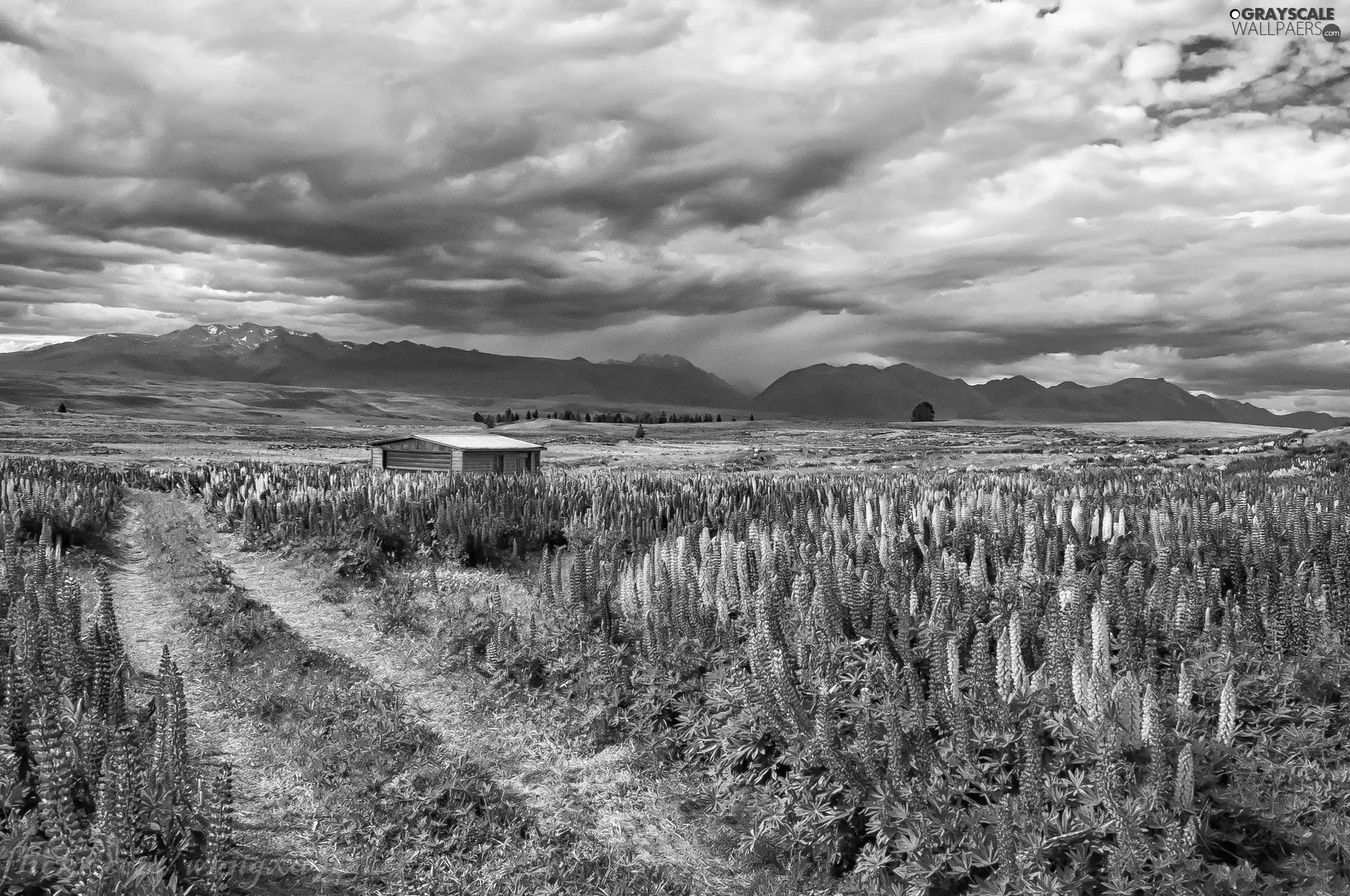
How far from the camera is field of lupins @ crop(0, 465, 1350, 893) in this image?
13.6 ft

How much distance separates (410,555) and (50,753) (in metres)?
9.49

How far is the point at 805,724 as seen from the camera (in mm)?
5199

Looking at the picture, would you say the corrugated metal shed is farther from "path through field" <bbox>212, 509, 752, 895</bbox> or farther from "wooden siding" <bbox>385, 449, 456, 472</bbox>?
"path through field" <bbox>212, 509, 752, 895</bbox>

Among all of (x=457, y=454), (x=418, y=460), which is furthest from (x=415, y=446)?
(x=457, y=454)

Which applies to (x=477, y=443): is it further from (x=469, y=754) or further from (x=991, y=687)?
(x=991, y=687)

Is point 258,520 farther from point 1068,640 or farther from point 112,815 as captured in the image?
point 1068,640

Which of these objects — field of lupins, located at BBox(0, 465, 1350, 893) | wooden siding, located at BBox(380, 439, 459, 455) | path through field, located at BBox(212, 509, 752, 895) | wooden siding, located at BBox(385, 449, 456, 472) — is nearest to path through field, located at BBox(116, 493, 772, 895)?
path through field, located at BBox(212, 509, 752, 895)

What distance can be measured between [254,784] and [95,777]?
1436mm

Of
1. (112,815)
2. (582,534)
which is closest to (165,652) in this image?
(112,815)

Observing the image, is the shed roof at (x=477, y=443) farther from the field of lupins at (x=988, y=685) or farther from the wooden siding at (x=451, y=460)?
the field of lupins at (x=988, y=685)

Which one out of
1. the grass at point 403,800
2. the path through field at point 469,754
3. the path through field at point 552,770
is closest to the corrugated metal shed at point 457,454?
the path through field at point 469,754

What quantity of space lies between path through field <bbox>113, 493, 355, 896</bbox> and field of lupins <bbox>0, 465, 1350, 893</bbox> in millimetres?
1141

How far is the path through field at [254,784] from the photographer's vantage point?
199 inches

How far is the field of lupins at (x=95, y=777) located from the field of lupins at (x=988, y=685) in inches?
5.8
